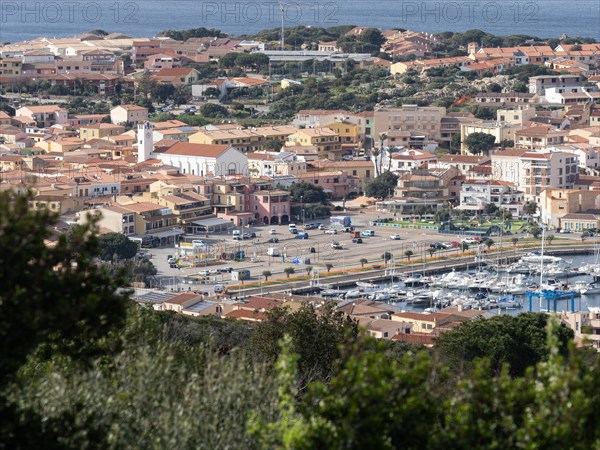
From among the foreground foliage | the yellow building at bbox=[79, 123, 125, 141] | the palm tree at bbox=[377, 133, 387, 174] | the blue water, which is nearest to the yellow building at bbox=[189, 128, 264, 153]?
the yellow building at bbox=[79, 123, 125, 141]

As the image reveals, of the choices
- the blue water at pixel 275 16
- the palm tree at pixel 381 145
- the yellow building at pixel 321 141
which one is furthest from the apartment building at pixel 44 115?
the blue water at pixel 275 16

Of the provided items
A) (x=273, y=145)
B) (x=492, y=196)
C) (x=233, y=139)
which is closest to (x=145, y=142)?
(x=233, y=139)

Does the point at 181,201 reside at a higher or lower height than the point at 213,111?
lower

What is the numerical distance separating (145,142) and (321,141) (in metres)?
3.38

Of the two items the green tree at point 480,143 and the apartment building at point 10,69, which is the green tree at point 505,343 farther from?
the apartment building at point 10,69

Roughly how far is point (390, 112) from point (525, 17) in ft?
176

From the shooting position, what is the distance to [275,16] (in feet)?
261

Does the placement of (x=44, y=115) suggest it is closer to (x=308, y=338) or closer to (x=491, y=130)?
(x=491, y=130)

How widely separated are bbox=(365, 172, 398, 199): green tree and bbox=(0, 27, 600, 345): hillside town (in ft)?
0.11

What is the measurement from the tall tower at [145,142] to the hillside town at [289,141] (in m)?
0.03

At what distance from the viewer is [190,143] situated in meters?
28.3

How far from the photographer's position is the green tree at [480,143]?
29906mm

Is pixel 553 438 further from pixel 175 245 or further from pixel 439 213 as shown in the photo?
pixel 439 213

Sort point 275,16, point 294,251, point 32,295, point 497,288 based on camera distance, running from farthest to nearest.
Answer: point 275,16 → point 294,251 → point 497,288 → point 32,295
